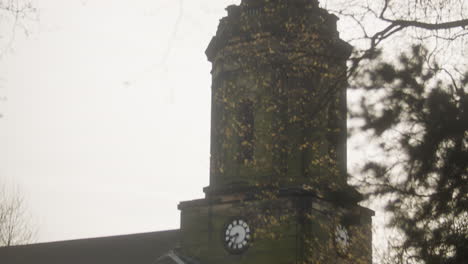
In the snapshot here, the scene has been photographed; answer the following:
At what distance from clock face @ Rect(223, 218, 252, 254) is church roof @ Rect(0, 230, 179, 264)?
16.5 feet

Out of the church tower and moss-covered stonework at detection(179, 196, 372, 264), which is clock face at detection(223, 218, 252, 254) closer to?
the church tower

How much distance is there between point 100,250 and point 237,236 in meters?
10.9

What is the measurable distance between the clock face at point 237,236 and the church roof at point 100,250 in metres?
5.04

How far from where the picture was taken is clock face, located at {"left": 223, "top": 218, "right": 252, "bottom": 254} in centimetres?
2443

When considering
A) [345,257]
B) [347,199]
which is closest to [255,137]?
[345,257]

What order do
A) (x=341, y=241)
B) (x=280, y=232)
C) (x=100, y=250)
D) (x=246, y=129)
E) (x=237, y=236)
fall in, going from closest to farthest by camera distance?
(x=341, y=241) → (x=280, y=232) → (x=246, y=129) → (x=237, y=236) → (x=100, y=250)

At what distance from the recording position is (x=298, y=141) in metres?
11.4

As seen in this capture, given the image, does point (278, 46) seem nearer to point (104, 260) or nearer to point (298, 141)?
point (298, 141)

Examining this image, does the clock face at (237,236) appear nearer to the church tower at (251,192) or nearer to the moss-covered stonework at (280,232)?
the church tower at (251,192)

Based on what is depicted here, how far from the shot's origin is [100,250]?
33562 millimetres

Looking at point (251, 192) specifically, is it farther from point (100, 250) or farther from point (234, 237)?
point (100, 250)

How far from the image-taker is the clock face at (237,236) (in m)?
24.4

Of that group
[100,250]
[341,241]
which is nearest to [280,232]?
[341,241]

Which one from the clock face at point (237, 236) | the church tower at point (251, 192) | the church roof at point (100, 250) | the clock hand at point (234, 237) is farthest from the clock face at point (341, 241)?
the church roof at point (100, 250)
